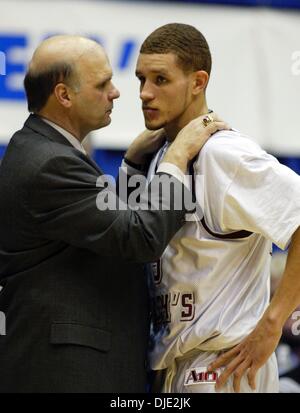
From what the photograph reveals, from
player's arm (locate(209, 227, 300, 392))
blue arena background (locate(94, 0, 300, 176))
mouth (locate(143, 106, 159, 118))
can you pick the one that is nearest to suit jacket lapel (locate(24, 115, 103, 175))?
mouth (locate(143, 106, 159, 118))

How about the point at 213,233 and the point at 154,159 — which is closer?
the point at 213,233

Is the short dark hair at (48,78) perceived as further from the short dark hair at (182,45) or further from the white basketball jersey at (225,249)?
the white basketball jersey at (225,249)

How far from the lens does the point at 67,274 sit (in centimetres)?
309

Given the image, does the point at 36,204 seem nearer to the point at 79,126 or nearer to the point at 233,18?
the point at 79,126

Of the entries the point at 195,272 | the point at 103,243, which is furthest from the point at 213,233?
the point at 103,243

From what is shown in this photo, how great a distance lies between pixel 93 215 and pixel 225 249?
460mm

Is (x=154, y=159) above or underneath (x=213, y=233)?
above

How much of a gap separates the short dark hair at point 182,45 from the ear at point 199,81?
2cm

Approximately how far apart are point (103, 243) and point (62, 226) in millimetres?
156

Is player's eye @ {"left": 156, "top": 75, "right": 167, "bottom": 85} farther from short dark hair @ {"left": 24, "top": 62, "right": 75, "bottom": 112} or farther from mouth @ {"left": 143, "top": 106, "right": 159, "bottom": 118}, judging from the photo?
short dark hair @ {"left": 24, "top": 62, "right": 75, "bottom": 112}

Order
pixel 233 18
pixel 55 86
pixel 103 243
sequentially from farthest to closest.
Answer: pixel 233 18 → pixel 55 86 → pixel 103 243

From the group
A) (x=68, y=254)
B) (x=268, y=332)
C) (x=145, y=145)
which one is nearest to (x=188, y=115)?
(x=145, y=145)

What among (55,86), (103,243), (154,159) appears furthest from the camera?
(154,159)

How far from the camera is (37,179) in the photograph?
3045 mm
